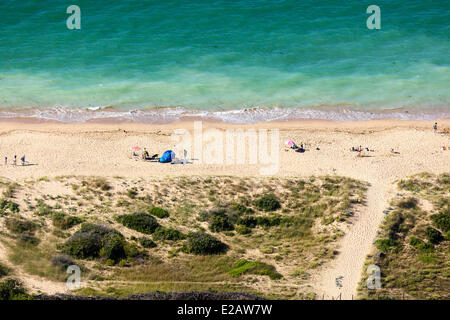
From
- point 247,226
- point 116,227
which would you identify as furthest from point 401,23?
point 116,227

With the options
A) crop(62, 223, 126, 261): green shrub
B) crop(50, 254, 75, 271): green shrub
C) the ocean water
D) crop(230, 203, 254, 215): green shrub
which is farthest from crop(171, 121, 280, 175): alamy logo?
crop(50, 254, 75, 271): green shrub

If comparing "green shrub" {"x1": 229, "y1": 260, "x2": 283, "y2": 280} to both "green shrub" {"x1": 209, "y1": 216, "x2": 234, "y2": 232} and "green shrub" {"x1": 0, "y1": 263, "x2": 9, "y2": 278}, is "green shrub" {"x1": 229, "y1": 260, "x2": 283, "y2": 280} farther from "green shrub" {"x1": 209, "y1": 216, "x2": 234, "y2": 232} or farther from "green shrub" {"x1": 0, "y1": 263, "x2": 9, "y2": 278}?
"green shrub" {"x1": 0, "y1": 263, "x2": 9, "y2": 278}

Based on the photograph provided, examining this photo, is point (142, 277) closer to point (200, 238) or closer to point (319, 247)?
point (200, 238)

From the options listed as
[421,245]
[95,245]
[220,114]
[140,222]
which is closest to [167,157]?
[140,222]

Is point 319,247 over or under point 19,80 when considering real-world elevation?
under
